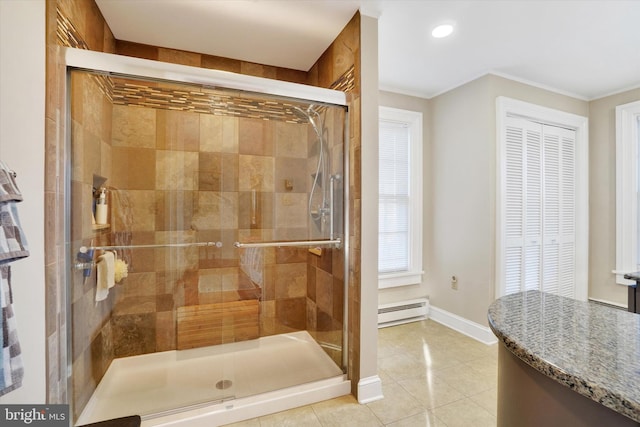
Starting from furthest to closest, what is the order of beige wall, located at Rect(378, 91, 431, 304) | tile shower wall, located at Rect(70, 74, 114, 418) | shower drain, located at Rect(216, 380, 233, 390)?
1. beige wall, located at Rect(378, 91, 431, 304)
2. shower drain, located at Rect(216, 380, 233, 390)
3. tile shower wall, located at Rect(70, 74, 114, 418)

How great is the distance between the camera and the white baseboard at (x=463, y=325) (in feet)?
8.81

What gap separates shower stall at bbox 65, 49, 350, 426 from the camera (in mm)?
1668

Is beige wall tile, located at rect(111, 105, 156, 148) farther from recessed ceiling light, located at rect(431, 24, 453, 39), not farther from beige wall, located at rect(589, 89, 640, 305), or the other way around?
beige wall, located at rect(589, 89, 640, 305)

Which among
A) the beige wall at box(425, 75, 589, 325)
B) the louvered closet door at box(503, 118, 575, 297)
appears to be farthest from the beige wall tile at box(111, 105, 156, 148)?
the louvered closet door at box(503, 118, 575, 297)

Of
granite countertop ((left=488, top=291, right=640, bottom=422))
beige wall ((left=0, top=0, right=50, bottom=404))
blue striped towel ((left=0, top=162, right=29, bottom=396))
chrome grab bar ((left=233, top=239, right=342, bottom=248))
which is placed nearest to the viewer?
granite countertop ((left=488, top=291, right=640, bottom=422))

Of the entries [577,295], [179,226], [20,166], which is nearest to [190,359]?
[179,226]

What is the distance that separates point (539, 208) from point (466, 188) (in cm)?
86

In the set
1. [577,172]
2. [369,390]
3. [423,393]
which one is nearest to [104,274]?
[369,390]

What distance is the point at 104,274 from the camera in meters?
1.75

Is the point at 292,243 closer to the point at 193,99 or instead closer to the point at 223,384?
the point at 223,384

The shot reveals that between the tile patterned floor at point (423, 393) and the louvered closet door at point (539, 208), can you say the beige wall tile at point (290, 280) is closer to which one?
the tile patterned floor at point (423, 393)

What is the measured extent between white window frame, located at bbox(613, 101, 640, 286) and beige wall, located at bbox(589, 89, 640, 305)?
0.06 meters

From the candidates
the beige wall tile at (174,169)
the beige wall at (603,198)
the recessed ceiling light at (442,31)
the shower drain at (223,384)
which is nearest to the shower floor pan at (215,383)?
the shower drain at (223,384)

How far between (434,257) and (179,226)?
2688mm
